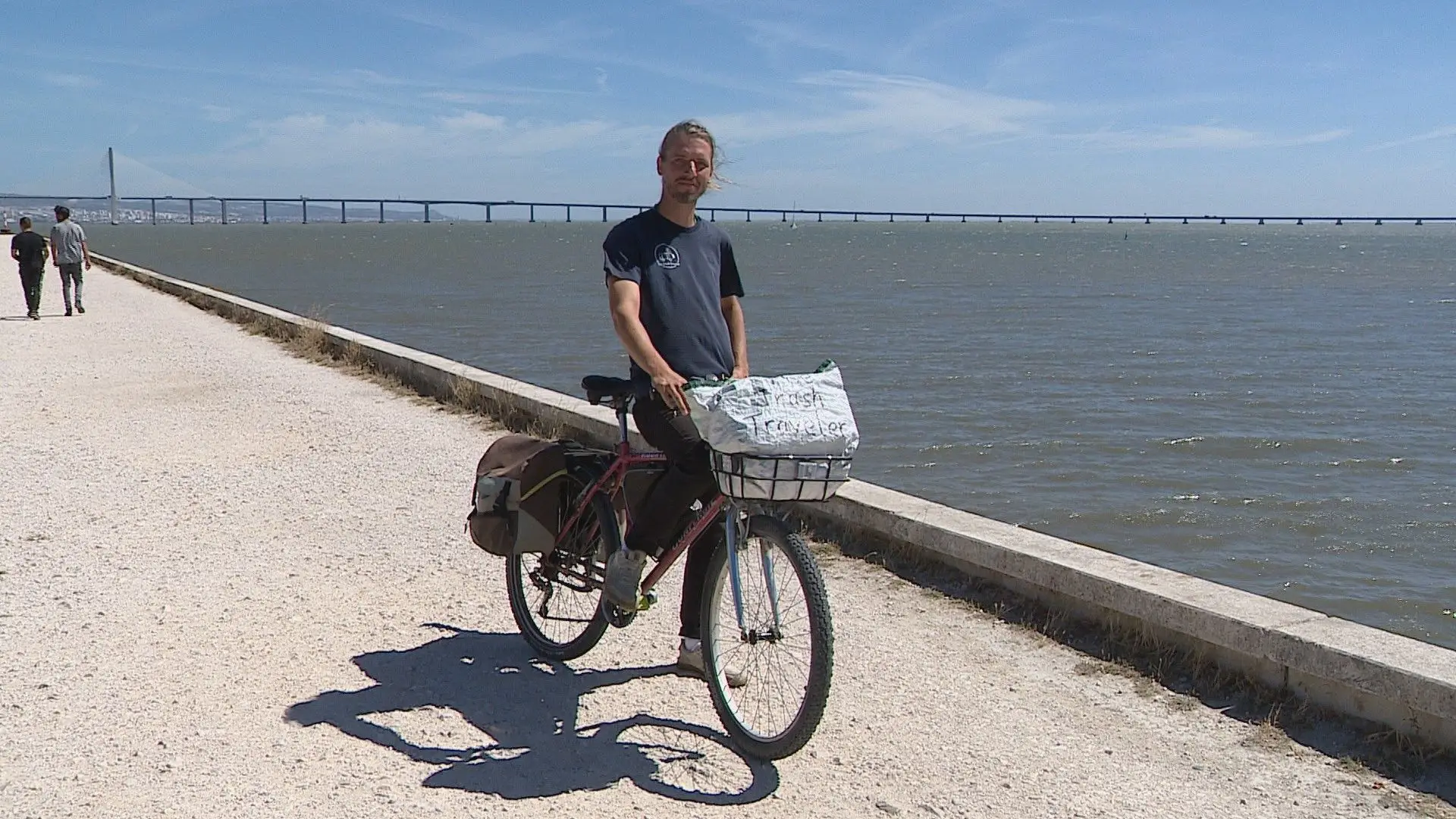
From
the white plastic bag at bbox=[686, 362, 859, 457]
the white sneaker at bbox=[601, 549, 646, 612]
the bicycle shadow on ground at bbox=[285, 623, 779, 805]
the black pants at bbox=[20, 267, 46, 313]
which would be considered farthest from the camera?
the black pants at bbox=[20, 267, 46, 313]

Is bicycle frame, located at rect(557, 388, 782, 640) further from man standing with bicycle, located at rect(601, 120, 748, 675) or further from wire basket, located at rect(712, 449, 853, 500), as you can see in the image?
wire basket, located at rect(712, 449, 853, 500)

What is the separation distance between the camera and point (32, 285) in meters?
20.0

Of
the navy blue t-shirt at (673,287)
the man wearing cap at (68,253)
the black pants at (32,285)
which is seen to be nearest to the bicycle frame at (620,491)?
the navy blue t-shirt at (673,287)

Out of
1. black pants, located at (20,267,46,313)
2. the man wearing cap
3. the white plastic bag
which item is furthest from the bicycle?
the man wearing cap

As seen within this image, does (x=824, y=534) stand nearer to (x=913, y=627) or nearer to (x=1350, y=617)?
(x=913, y=627)

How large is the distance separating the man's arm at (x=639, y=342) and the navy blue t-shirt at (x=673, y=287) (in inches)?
1.6

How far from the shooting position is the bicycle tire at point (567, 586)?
15.0 ft

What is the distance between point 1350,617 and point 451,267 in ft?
185

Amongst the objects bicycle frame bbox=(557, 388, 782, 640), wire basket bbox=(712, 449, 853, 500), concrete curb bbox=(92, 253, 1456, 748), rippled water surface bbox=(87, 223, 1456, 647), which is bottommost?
rippled water surface bbox=(87, 223, 1456, 647)

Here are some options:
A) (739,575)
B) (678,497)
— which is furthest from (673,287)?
(739,575)

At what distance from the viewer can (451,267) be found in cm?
6156

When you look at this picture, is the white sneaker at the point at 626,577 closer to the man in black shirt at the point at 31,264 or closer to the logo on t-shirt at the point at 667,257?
the logo on t-shirt at the point at 667,257

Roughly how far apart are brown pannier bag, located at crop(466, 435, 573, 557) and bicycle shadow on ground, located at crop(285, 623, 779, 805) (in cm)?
46

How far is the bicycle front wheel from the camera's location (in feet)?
12.4
